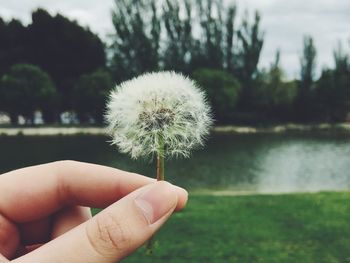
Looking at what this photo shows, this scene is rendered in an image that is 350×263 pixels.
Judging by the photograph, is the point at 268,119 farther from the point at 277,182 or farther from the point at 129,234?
the point at 129,234

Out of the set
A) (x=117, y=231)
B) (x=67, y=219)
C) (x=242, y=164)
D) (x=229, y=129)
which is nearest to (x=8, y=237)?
(x=67, y=219)

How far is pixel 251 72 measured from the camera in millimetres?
67500

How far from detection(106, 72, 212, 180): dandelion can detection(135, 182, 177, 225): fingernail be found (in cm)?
15

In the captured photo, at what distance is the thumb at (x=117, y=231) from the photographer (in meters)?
2.17

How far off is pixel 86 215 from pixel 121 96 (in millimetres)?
1007

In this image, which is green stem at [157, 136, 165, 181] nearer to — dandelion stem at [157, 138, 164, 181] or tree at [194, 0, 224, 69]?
dandelion stem at [157, 138, 164, 181]

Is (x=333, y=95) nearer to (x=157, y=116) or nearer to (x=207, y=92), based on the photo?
(x=207, y=92)

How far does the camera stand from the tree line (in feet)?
210

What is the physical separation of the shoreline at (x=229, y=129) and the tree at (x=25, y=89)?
276 centimetres

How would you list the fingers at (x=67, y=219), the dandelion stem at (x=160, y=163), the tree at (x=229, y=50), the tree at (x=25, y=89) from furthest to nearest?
the tree at (x=229, y=50) → the tree at (x=25, y=89) → the fingers at (x=67, y=219) → the dandelion stem at (x=160, y=163)

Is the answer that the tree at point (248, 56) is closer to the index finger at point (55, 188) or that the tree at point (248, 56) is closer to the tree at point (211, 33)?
the tree at point (211, 33)

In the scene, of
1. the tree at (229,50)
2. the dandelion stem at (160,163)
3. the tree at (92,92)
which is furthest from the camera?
the tree at (229,50)

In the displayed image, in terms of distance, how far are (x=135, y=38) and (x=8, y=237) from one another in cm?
6286

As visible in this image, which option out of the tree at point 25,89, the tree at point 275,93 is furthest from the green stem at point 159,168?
the tree at point 275,93
